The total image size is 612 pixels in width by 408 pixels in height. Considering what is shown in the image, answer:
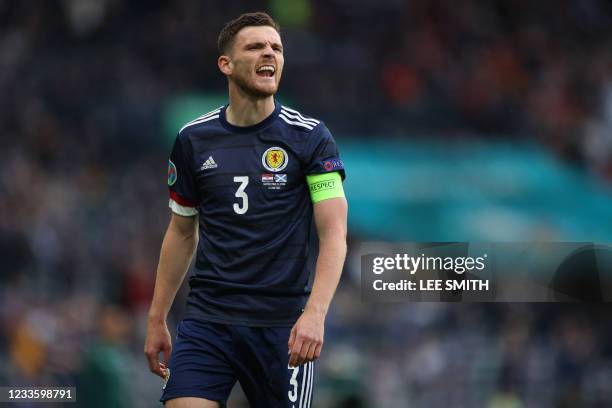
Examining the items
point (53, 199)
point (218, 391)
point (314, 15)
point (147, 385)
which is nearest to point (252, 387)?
point (218, 391)

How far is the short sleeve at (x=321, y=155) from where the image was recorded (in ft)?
17.6

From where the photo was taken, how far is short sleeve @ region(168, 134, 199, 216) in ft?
18.3

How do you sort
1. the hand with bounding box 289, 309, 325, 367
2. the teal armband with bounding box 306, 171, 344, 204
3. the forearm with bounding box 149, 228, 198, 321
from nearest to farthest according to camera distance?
the hand with bounding box 289, 309, 325, 367, the teal armband with bounding box 306, 171, 344, 204, the forearm with bounding box 149, 228, 198, 321

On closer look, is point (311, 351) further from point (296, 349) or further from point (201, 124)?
point (201, 124)

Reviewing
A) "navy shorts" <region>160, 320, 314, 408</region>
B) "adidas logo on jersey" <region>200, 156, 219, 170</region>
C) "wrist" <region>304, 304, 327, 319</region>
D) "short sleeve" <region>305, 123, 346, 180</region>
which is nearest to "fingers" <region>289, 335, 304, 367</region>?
"wrist" <region>304, 304, 327, 319</region>

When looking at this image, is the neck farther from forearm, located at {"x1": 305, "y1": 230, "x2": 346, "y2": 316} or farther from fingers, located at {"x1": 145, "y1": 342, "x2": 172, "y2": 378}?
fingers, located at {"x1": 145, "y1": 342, "x2": 172, "y2": 378}

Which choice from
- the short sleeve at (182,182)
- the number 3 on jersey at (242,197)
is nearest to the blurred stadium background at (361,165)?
the short sleeve at (182,182)

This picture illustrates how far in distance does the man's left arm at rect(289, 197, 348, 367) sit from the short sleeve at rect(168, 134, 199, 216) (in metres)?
0.62

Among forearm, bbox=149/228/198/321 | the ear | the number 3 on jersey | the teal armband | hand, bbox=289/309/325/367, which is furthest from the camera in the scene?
forearm, bbox=149/228/198/321

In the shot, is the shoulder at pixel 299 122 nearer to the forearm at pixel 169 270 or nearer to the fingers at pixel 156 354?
the forearm at pixel 169 270

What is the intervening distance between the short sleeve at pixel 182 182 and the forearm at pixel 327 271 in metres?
0.71

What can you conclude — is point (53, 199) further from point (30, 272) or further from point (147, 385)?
point (147, 385)

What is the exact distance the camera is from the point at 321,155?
5.40 metres

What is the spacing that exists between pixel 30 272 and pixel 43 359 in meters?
1.78
